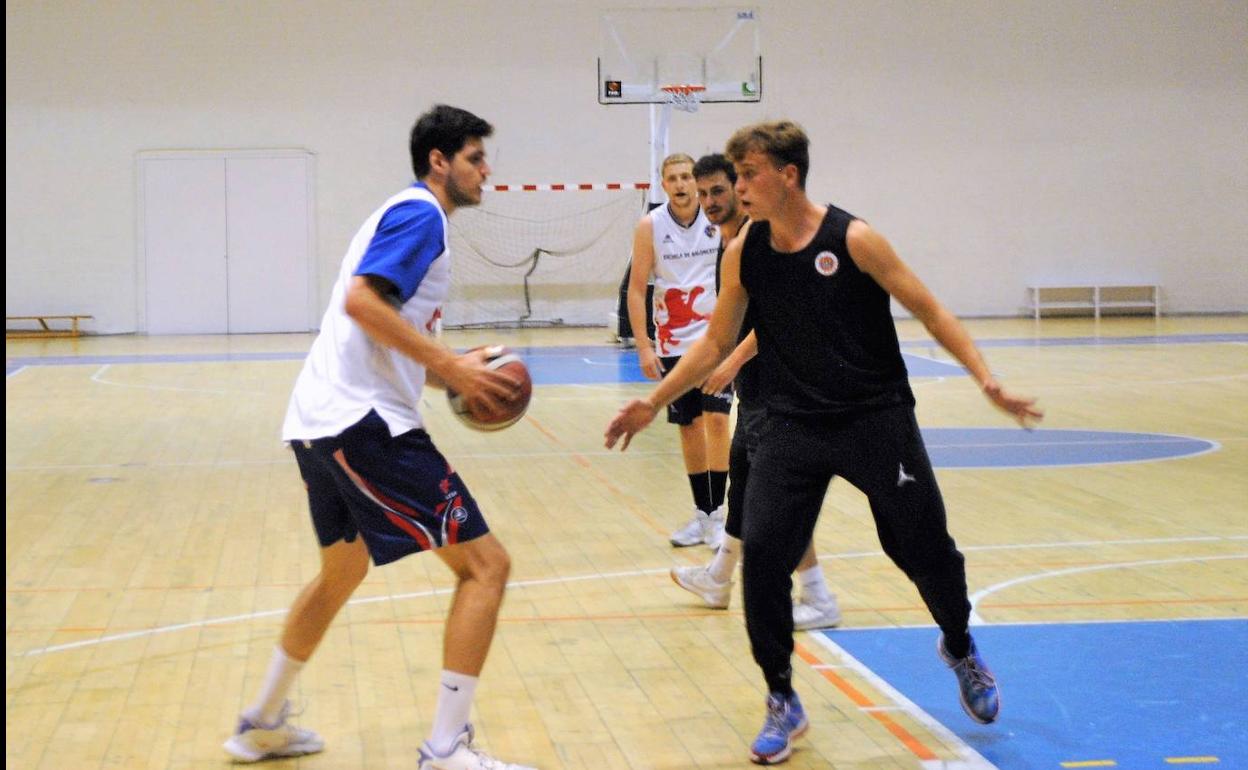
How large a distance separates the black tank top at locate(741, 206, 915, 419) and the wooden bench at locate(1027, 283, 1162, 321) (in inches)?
778

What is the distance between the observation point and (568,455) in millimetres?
10094

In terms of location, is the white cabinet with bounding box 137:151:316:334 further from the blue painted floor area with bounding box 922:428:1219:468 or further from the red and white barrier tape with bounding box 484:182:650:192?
the blue painted floor area with bounding box 922:428:1219:468

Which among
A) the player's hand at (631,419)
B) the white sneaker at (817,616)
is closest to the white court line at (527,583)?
the white sneaker at (817,616)

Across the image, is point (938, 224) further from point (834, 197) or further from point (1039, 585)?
point (1039, 585)

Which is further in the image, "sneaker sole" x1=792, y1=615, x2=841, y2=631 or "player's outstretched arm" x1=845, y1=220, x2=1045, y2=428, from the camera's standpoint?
"sneaker sole" x1=792, y1=615, x2=841, y2=631

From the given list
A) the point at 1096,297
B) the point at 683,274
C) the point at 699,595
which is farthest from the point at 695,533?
the point at 1096,297

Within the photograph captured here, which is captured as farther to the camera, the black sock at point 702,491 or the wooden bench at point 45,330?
the wooden bench at point 45,330

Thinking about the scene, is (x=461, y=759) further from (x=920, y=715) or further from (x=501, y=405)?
(x=920, y=715)

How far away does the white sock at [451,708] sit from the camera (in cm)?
362

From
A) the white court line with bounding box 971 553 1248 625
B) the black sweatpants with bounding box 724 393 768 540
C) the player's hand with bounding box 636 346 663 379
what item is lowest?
the white court line with bounding box 971 553 1248 625

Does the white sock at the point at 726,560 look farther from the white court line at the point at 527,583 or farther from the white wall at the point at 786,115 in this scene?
the white wall at the point at 786,115

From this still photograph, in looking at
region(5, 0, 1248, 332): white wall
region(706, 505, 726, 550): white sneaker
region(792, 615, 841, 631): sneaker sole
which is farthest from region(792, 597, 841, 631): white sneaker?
region(5, 0, 1248, 332): white wall

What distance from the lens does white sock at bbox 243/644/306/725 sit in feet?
12.9

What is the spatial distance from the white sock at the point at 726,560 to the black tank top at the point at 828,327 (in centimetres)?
170
